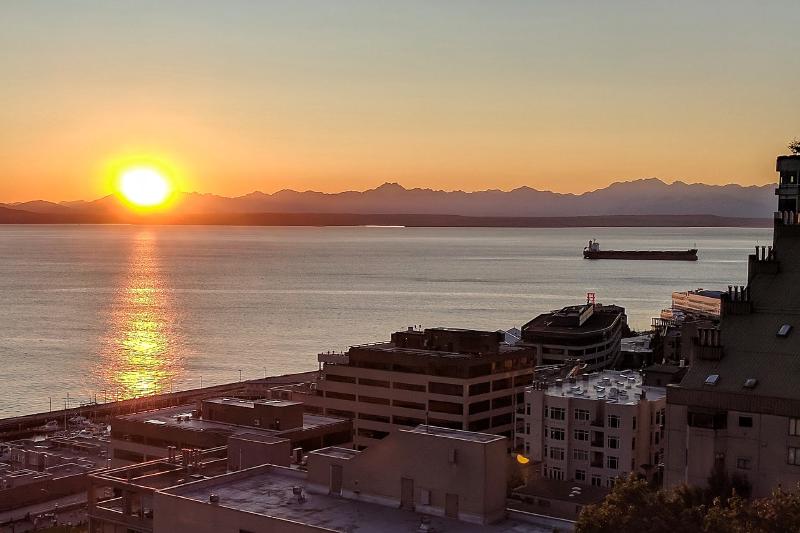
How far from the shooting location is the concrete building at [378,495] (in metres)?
28.5

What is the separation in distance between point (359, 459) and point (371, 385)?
171 ft

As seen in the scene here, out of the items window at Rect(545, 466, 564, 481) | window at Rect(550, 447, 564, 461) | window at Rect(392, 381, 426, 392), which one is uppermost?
window at Rect(392, 381, 426, 392)

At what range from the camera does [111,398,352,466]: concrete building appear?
62594 millimetres

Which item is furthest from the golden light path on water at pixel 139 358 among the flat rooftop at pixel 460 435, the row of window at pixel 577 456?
the flat rooftop at pixel 460 435

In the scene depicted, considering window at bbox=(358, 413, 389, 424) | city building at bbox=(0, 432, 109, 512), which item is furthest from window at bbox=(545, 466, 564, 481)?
city building at bbox=(0, 432, 109, 512)

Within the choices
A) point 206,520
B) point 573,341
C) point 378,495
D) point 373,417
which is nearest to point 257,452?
point 206,520

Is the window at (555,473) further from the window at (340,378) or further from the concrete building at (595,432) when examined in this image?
the window at (340,378)

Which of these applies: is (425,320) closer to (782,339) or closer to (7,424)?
(7,424)

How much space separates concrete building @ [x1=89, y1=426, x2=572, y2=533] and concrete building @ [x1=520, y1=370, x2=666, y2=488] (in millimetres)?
32755

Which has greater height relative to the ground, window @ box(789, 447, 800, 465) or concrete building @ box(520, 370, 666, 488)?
window @ box(789, 447, 800, 465)

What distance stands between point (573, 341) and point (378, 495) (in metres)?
89.5

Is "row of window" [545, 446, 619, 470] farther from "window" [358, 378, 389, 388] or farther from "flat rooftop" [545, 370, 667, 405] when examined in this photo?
"window" [358, 378, 389, 388]

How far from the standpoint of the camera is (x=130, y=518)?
35.9 meters

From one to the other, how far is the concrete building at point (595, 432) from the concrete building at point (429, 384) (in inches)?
528
